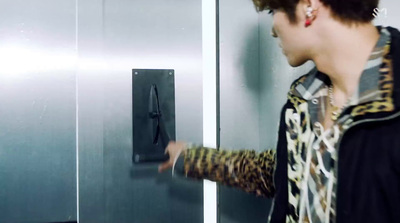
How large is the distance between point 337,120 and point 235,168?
28 centimetres

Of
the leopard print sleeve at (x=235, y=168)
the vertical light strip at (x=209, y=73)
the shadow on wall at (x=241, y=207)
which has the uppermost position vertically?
the vertical light strip at (x=209, y=73)

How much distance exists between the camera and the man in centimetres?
73

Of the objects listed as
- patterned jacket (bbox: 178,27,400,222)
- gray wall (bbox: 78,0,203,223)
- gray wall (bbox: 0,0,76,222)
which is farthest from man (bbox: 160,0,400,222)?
gray wall (bbox: 0,0,76,222)

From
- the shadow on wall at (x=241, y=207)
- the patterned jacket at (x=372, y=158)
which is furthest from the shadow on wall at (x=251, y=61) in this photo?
the patterned jacket at (x=372, y=158)

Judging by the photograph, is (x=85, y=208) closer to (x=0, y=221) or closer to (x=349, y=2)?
(x=0, y=221)

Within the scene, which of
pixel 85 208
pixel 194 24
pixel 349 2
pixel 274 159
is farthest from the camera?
pixel 194 24

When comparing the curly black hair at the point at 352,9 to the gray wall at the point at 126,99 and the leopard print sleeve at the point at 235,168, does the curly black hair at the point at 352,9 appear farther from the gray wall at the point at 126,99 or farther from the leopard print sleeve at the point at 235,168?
the gray wall at the point at 126,99

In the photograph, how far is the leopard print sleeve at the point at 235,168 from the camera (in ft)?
3.21

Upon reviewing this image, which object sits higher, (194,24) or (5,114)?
(194,24)

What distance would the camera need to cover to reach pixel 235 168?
992 millimetres

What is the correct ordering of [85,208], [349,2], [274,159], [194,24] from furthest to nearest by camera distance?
[194,24] → [85,208] → [274,159] → [349,2]

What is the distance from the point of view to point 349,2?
31.1 inches

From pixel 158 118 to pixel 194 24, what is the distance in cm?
30

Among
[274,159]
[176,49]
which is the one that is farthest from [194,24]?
[274,159]
